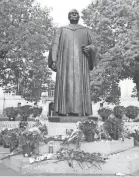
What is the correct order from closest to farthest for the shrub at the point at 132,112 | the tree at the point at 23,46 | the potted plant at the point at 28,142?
the potted plant at the point at 28,142
the shrub at the point at 132,112
the tree at the point at 23,46

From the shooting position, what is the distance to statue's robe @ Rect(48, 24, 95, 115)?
7656 millimetres

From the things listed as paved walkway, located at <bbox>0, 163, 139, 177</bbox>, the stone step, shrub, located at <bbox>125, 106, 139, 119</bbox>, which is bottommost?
paved walkway, located at <bbox>0, 163, 139, 177</bbox>

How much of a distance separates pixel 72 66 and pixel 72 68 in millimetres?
68

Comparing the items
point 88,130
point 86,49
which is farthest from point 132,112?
point 88,130

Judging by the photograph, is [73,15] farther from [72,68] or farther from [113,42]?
[113,42]

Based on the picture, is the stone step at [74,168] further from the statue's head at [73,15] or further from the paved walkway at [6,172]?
the statue's head at [73,15]

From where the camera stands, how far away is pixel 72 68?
7.86 m

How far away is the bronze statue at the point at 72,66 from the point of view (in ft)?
25.1

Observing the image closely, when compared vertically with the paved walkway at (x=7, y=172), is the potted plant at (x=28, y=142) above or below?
above

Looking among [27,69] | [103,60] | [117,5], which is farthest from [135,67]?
[27,69]

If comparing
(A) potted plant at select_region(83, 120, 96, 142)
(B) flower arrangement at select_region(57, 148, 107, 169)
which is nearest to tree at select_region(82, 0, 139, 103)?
(A) potted plant at select_region(83, 120, 96, 142)

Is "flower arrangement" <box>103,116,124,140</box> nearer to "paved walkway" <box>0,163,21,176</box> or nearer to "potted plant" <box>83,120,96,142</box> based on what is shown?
"potted plant" <box>83,120,96,142</box>

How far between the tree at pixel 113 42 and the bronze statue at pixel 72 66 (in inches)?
442

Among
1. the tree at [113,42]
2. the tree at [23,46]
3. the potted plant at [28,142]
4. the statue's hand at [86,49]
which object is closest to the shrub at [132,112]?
the tree at [113,42]
